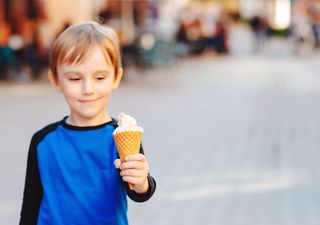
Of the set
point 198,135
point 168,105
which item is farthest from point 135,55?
point 198,135

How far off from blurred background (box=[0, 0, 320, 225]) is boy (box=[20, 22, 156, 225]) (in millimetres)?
780

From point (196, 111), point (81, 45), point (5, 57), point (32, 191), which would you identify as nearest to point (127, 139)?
point (81, 45)

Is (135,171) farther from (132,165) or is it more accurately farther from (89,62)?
(89,62)

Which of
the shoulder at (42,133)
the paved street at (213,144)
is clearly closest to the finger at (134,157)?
the shoulder at (42,133)

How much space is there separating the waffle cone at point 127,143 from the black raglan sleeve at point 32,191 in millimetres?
411

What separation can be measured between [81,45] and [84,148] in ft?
1.06

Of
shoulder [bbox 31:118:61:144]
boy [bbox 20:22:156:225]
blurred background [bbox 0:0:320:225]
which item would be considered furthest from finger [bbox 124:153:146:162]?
blurred background [bbox 0:0:320:225]

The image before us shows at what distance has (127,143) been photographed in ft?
7.82

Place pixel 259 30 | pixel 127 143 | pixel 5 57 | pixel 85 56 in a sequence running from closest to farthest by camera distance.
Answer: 1. pixel 127 143
2. pixel 85 56
3. pixel 5 57
4. pixel 259 30

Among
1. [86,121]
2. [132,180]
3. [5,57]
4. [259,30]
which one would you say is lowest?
[259,30]

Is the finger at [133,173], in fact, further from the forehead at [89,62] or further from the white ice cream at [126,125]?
the forehead at [89,62]

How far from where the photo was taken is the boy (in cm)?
260

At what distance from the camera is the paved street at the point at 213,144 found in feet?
21.6

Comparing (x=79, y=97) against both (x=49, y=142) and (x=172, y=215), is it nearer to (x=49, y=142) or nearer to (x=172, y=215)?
(x=49, y=142)
